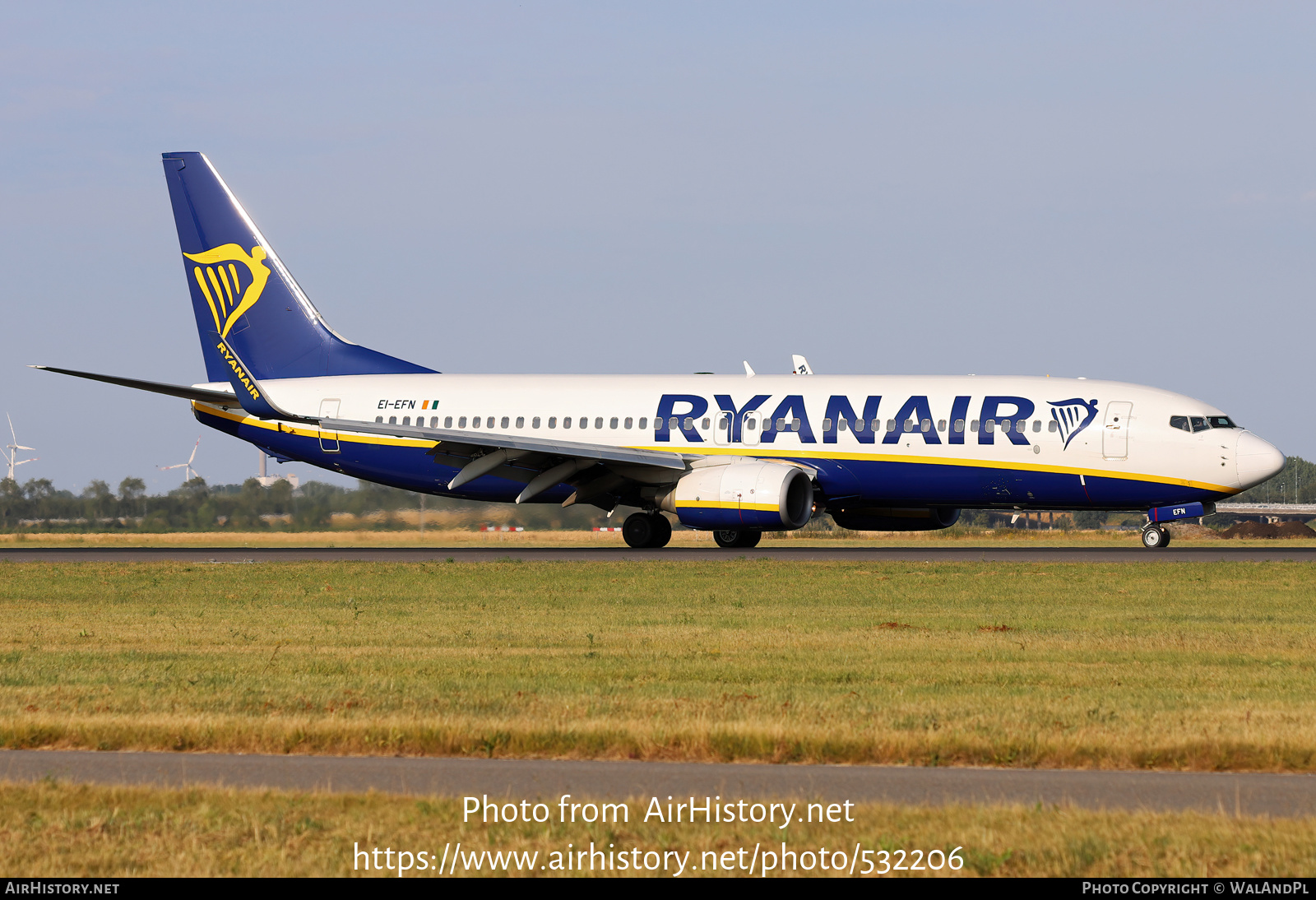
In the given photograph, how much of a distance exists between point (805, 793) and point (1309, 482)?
116 meters

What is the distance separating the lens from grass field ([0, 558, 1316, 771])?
36.2ft

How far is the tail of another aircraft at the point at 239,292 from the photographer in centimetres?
4303

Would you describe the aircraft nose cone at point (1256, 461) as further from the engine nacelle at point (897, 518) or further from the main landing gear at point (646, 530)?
the main landing gear at point (646, 530)

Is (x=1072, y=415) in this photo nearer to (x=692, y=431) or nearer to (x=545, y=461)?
(x=692, y=431)

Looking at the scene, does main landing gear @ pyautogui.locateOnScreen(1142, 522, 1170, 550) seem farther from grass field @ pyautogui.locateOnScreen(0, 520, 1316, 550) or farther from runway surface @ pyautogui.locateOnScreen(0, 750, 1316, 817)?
runway surface @ pyautogui.locateOnScreen(0, 750, 1316, 817)

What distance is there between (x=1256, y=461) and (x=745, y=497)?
35.8 feet

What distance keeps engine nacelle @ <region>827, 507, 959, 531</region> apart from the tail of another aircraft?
42.9 ft

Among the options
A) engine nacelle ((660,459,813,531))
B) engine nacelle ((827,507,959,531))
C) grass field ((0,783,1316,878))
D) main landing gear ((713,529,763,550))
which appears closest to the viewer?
grass field ((0,783,1316,878))

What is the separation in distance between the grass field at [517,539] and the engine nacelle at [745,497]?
23.2 feet

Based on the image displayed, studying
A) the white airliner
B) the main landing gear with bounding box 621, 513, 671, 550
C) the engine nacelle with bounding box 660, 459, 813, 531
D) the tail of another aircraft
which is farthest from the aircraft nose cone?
the tail of another aircraft

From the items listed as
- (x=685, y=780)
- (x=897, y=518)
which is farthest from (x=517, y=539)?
(x=685, y=780)

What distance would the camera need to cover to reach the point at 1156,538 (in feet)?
116

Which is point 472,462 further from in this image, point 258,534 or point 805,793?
point 805,793

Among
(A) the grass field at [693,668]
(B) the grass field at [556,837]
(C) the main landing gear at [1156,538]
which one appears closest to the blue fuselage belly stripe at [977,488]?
(C) the main landing gear at [1156,538]
